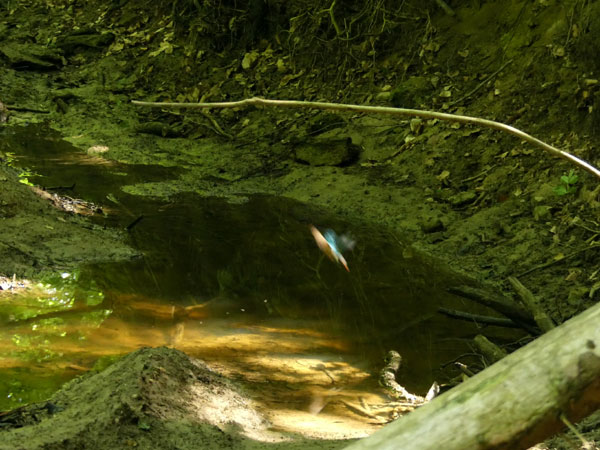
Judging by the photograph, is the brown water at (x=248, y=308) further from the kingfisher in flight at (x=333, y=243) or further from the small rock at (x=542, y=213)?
the small rock at (x=542, y=213)

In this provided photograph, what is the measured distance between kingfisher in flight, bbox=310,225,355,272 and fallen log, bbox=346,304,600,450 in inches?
173

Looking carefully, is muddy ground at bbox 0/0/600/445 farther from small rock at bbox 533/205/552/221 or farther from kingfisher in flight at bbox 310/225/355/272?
kingfisher in flight at bbox 310/225/355/272

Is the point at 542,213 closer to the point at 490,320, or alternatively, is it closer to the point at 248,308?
the point at 490,320

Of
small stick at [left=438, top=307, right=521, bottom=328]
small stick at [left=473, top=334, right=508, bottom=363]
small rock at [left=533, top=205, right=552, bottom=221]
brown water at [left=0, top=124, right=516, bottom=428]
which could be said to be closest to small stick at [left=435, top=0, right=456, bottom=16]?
brown water at [left=0, top=124, right=516, bottom=428]

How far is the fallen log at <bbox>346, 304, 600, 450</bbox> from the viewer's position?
56.2 inches

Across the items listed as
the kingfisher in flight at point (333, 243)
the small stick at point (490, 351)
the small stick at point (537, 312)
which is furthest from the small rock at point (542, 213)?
the small stick at point (490, 351)

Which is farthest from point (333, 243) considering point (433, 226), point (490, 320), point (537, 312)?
point (537, 312)

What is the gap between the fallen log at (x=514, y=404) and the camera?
143cm

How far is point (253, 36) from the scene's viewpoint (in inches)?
417

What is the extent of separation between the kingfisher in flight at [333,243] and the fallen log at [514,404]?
14.4ft

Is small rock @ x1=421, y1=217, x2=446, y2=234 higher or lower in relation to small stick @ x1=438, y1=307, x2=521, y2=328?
lower

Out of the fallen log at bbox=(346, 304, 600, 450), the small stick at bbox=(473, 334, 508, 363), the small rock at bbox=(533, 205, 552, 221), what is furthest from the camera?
the small rock at bbox=(533, 205, 552, 221)

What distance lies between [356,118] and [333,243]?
8.58ft

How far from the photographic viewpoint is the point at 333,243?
6391mm
